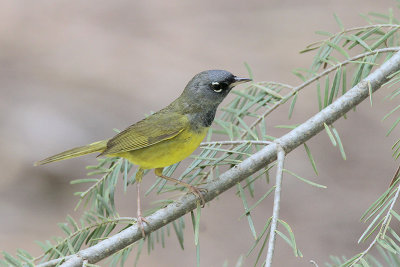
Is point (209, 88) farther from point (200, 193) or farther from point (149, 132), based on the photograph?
point (200, 193)

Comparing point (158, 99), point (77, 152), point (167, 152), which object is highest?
point (77, 152)

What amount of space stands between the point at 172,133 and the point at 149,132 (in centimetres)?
22

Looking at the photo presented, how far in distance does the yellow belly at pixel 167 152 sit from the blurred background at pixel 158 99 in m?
2.74

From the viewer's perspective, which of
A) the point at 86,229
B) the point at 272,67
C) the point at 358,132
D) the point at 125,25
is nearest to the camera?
the point at 86,229

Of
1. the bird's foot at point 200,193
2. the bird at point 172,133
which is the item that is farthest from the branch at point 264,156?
the bird at point 172,133

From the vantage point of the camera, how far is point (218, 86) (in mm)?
3092

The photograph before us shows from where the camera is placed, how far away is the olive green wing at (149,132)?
2.92 metres

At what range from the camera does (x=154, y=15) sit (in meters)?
8.27

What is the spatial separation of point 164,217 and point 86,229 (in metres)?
0.36

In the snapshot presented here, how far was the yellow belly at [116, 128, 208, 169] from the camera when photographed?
2773mm

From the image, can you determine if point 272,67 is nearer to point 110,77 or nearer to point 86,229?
point 110,77

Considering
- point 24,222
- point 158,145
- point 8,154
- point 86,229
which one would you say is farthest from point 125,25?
point 86,229

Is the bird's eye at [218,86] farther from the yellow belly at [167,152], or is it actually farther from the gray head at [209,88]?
the yellow belly at [167,152]

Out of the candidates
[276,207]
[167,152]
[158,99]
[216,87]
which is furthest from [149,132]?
[158,99]
